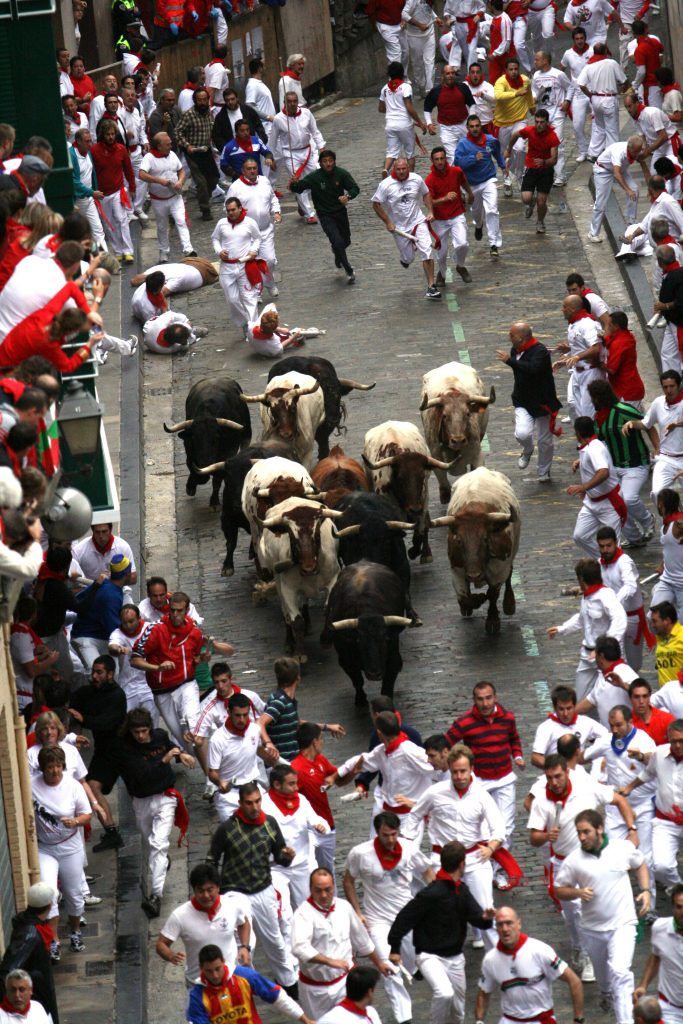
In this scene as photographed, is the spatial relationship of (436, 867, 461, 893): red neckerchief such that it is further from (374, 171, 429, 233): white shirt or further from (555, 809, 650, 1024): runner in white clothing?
(374, 171, 429, 233): white shirt

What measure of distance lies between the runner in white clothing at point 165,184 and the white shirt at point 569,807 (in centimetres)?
1616

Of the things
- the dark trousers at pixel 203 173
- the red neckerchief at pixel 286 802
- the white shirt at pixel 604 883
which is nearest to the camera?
the white shirt at pixel 604 883

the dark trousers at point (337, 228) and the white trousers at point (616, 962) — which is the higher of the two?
the white trousers at point (616, 962)

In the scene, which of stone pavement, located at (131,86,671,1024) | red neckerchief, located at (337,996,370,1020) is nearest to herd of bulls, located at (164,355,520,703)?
stone pavement, located at (131,86,671,1024)

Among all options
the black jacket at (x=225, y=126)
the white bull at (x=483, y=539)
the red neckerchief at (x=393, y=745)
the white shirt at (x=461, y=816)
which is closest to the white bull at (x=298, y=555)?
the white bull at (x=483, y=539)

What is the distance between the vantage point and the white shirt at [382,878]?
15.0 metres

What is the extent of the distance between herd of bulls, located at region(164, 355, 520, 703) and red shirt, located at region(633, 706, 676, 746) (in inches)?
134

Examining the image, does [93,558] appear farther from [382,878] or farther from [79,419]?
[382,878]

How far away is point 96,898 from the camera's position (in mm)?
17188

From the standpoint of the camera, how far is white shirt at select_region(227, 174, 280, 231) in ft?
92.9

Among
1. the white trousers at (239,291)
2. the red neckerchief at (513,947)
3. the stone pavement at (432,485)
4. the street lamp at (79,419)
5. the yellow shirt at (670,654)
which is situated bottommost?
the stone pavement at (432,485)

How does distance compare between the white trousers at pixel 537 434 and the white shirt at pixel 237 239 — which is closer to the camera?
the white trousers at pixel 537 434

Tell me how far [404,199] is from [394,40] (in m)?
9.13

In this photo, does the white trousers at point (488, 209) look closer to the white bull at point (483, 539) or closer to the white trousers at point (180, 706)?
the white bull at point (483, 539)
